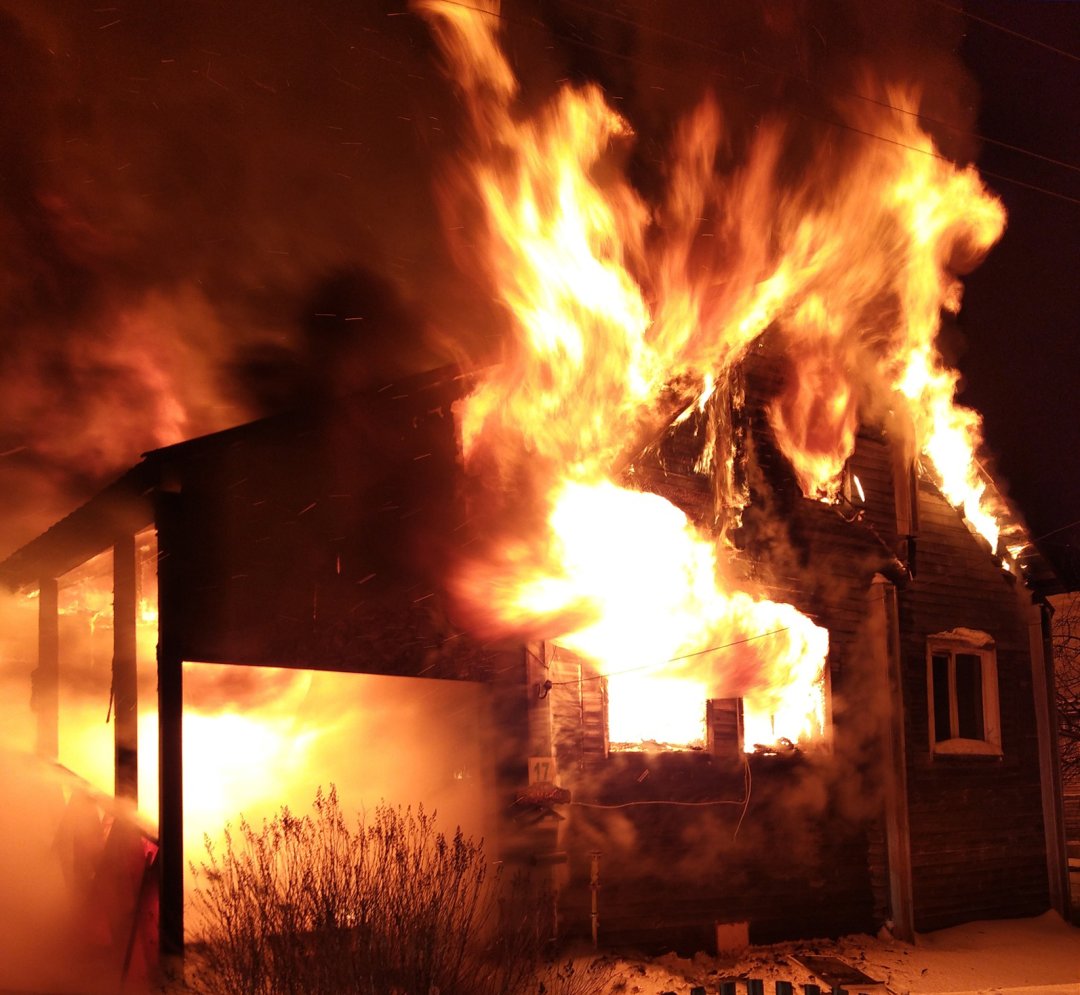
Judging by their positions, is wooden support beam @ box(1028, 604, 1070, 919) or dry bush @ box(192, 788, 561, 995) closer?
dry bush @ box(192, 788, 561, 995)

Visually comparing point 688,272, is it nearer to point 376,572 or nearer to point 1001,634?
point 376,572

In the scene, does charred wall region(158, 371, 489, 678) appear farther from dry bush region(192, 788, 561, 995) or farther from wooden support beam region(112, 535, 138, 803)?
dry bush region(192, 788, 561, 995)

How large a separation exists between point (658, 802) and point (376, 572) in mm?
4120

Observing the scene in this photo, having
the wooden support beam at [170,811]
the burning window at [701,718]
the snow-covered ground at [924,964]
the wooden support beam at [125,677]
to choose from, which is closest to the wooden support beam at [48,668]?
the wooden support beam at [125,677]

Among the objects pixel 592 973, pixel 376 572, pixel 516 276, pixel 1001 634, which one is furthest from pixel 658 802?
pixel 1001 634

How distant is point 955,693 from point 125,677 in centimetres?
1129

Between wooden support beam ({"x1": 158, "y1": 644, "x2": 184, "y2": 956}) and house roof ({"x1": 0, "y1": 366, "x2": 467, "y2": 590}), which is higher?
house roof ({"x1": 0, "y1": 366, "x2": 467, "y2": 590})

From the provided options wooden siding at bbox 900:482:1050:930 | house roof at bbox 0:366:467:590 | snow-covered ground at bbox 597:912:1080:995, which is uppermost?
house roof at bbox 0:366:467:590

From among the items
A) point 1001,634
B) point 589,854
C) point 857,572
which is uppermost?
point 857,572

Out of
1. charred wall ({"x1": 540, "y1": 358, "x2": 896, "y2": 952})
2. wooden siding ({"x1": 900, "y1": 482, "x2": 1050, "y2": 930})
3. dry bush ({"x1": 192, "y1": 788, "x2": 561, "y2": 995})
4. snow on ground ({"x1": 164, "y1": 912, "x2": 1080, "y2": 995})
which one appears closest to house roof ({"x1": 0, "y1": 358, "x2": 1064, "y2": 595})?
charred wall ({"x1": 540, "y1": 358, "x2": 896, "y2": 952})

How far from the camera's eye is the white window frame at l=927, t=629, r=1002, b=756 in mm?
13500

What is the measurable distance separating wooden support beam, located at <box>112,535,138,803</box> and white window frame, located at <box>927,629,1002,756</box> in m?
10.4

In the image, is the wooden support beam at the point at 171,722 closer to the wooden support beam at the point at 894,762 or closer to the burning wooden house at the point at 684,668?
the burning wooden house at the point at 684,668

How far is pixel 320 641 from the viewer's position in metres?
8.75
